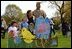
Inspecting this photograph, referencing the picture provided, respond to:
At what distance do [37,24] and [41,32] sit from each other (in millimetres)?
228

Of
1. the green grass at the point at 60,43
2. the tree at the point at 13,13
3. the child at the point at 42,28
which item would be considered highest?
the tree at the point at 13,13

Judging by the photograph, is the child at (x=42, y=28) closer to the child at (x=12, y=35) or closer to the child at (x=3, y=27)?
the child at (x=12, y=35)

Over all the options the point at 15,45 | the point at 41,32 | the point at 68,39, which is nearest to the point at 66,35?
the point at 68,39

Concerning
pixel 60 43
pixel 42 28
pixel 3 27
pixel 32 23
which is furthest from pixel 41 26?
pixel 3 27

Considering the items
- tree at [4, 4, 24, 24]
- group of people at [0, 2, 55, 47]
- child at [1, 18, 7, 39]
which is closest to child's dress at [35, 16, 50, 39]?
group of people at [0, 2, 55, 47]

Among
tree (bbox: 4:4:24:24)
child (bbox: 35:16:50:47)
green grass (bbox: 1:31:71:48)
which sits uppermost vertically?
tree (bbox: 4:4:24:24)

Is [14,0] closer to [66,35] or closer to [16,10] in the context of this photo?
[16,10]

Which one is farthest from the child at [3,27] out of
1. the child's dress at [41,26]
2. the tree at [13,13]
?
the child's dress at [41,26]

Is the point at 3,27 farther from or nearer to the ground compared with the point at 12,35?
farther from the ground

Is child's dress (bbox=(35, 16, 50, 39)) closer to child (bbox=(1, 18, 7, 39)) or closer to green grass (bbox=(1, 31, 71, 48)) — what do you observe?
green grass (bbox=(1, 31, 71, 48))

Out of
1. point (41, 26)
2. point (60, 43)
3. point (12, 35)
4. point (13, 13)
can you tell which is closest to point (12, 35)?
point (12, 35)

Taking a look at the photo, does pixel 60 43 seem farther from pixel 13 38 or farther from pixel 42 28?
pixel 13 38

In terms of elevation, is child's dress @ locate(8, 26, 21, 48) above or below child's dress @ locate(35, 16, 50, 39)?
below

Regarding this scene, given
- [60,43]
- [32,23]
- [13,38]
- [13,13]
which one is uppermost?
[13,13]
